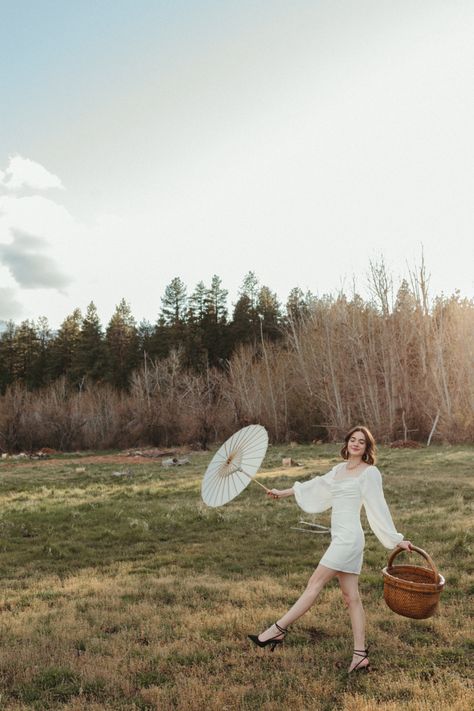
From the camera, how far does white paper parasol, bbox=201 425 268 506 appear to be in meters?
5.42

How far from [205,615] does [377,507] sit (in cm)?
267

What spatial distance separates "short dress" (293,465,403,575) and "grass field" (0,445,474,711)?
0.96 meters

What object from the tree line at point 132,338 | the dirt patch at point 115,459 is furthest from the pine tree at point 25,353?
the dirt patch at point 115,459

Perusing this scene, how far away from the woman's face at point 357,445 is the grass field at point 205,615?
186cm

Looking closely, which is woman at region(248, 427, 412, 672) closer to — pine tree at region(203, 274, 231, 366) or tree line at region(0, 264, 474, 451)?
tree line at region(0, 264, 474, 451)

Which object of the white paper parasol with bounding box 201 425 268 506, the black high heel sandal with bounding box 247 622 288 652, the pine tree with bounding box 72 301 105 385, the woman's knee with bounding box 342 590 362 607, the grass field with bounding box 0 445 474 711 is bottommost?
the grass field with bounding box 0 445 474 711

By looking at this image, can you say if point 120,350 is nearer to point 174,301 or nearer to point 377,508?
point 174,301

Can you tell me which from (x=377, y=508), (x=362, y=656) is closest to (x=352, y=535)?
A: (x=377, y=508)

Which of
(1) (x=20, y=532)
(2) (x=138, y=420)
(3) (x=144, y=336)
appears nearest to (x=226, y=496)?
(1) (x=20, y=532)

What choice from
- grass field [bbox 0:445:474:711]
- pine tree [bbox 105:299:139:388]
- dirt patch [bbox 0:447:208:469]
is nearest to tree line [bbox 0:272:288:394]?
→ pine tree [bbox 105:299:139:388]

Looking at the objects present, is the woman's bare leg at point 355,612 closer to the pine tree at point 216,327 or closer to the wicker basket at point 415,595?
the wicker basket at point 415,595

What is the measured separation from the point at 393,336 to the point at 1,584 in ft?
94.0

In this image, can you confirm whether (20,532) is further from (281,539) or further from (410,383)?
(410,383)

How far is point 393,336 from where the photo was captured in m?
32.8
